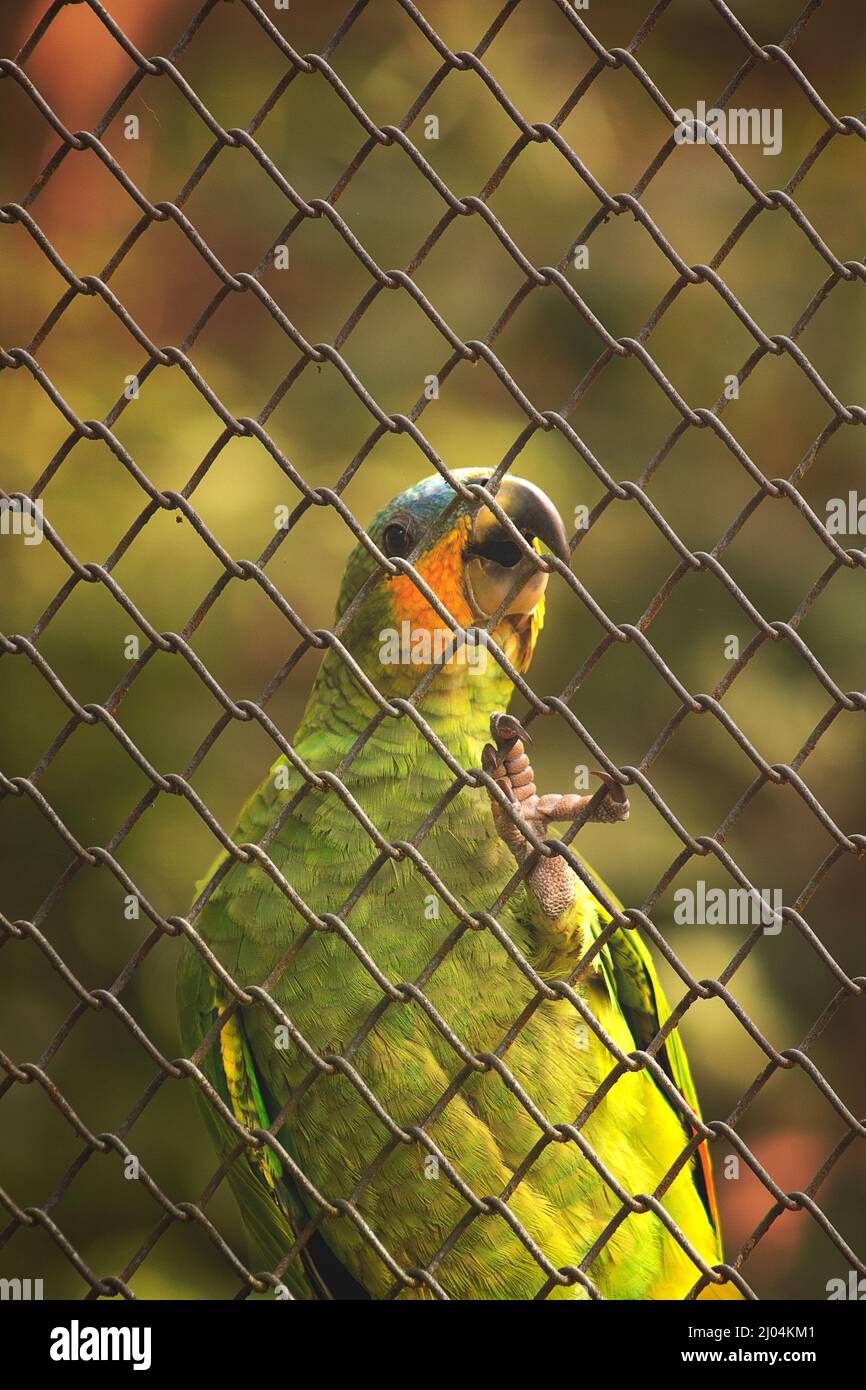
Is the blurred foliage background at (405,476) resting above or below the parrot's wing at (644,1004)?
above

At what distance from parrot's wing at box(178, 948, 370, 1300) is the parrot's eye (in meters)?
0.73

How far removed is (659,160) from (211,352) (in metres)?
2.06

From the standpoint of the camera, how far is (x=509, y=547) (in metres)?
1.95

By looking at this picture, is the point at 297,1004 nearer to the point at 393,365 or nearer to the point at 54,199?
the point at 393,365

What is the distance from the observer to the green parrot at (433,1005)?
6.04 ft

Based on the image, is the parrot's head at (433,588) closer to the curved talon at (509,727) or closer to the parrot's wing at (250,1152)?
the curved talon at (509,727)

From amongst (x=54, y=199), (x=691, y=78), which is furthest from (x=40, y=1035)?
(x=691, y=78)

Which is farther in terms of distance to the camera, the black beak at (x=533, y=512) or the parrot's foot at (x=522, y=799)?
the black beak at (x=533, y=512)

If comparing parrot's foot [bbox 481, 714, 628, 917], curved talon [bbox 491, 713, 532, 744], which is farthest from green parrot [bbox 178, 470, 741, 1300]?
curved talon [bbox 491, 713, 532, 744]

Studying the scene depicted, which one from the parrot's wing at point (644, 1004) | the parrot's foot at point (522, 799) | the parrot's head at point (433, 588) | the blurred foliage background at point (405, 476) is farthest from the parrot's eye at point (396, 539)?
the blurred foliage background at point (405, 476)

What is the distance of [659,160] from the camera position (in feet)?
4.26

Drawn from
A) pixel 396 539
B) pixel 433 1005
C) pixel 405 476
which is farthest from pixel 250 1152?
pixel 405 476

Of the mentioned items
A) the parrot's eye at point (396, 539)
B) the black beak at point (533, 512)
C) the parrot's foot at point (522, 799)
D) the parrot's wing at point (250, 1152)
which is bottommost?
the parrot's wing at point (250, 1152)

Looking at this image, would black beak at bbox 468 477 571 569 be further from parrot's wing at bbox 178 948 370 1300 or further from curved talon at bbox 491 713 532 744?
parrot's wing at bbox 178 948 370 1300
